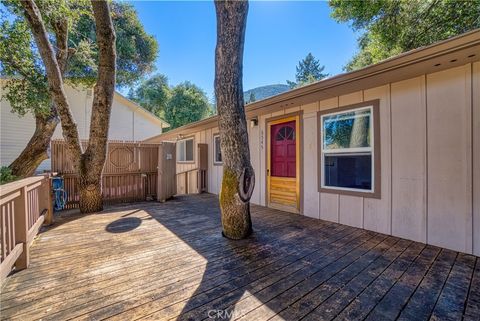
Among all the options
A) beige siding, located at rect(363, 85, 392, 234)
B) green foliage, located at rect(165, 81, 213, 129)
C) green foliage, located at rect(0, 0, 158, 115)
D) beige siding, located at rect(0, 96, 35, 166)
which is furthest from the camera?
green foliage, located at rect(165, 81, 213, 129)

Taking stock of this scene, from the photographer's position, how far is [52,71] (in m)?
4.45

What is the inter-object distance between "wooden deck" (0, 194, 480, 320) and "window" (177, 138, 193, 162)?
5.68m

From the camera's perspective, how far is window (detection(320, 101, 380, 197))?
369cm

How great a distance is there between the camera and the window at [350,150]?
12.1 ft

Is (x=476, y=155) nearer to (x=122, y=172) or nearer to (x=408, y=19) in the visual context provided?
(x=408, y=19)

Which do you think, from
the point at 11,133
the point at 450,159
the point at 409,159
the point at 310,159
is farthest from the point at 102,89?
the point at 11,133

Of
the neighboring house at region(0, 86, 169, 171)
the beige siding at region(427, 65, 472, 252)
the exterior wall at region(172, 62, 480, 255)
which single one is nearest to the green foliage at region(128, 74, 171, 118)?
the neighboring house at region(0, 86, 169, 171)

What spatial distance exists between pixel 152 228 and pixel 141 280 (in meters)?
1.73

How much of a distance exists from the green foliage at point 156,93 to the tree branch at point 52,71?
18592mm

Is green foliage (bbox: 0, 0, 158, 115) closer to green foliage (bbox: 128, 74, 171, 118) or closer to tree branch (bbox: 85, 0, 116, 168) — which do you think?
tree branch (bbox: 85, 0, 116, 168)

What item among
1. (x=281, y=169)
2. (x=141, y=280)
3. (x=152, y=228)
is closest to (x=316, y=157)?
(x=281, y=169)

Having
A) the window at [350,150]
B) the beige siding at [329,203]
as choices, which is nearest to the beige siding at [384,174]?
the window at [350,150]

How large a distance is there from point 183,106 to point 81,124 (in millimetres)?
11028

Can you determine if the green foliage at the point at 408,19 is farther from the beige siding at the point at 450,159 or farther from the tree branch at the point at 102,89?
the tree branch at the point at 102,89
